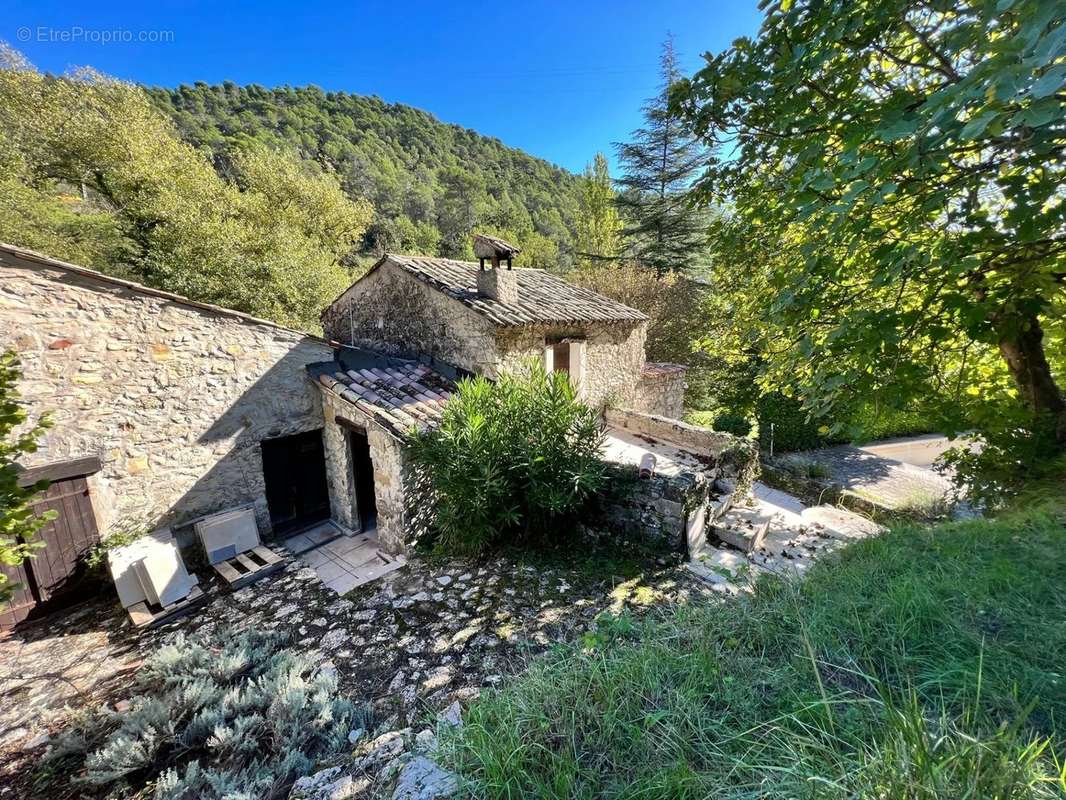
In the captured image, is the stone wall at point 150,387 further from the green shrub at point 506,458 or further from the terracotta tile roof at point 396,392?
the green shrub at point 506,458

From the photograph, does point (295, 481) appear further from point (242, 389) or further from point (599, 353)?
point (599, 353)

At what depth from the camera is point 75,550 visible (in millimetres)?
5836

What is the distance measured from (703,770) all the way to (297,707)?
3287 millimetres

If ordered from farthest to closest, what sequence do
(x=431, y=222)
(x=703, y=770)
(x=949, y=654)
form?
(x=431, y=222), (x=949, y=654), (x=703, y=770)

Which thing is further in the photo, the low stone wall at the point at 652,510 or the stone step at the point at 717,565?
the low stone wall at the point at 652,510

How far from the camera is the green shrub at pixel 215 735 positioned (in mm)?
2934

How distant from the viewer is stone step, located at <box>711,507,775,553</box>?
7.05m

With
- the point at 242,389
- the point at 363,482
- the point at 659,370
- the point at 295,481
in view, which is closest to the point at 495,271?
the point at 242,389

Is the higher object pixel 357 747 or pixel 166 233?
pixel 166 233

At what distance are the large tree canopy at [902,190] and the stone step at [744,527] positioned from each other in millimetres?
3057

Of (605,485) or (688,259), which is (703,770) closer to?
(605,485)


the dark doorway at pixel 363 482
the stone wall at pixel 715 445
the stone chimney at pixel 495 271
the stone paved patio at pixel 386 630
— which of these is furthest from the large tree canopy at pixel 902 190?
the dark doorway at pixel 363 482

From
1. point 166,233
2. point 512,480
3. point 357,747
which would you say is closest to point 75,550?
point 357,747

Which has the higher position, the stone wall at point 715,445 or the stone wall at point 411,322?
the stone wall at point 411,322
